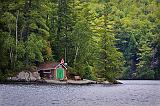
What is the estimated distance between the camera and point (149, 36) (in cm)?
12212

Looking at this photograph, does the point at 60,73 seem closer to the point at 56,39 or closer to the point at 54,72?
the point at 54,72

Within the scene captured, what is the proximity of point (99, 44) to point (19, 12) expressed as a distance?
17.2 meters

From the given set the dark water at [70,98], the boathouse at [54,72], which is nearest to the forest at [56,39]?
the boathouse at [54,72]

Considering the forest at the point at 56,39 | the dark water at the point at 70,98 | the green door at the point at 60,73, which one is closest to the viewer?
the dark water at the point at 70,98

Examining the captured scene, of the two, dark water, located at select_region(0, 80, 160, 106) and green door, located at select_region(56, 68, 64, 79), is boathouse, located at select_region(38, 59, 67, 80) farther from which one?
dark water, located at select_region(0, 80, 160, 106)

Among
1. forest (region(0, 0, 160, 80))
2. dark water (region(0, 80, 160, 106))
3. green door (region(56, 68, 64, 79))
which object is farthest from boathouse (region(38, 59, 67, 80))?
dark water (region(0, 80, 160, 106))

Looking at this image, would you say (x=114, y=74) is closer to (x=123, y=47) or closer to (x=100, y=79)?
(x=100, y=79)

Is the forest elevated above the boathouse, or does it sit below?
above

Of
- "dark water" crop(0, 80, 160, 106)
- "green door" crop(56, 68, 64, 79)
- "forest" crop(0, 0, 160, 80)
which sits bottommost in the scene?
"dark water" crop(0, 80, 160, 106)

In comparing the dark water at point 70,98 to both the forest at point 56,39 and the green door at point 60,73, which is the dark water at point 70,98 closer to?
the forest at point 56,39

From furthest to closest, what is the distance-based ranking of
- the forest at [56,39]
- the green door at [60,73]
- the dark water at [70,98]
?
the green door at [60,73] → the forest at [56,39] → the dark water at [70,98]

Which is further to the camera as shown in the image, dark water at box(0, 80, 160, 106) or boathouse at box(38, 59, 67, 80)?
boathouse at box(38, 59, 67, 80)

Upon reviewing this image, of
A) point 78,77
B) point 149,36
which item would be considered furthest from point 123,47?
point 78,77

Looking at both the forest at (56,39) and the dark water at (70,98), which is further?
the forest at (56,39)
